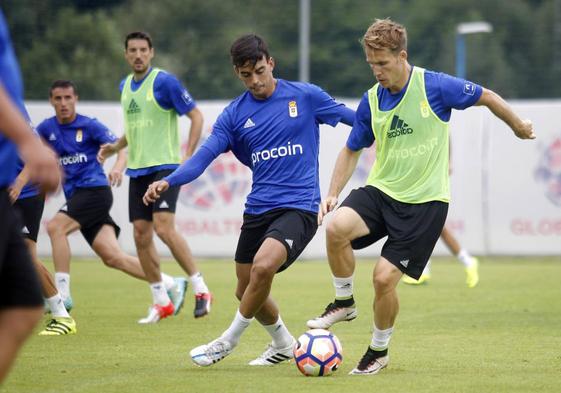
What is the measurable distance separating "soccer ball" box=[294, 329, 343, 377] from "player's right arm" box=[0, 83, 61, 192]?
3307 mm

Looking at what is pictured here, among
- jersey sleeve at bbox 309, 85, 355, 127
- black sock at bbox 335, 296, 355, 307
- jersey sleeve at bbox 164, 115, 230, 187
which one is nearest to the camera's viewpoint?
jersey sleeve at bbox 164, 115, 230, 187

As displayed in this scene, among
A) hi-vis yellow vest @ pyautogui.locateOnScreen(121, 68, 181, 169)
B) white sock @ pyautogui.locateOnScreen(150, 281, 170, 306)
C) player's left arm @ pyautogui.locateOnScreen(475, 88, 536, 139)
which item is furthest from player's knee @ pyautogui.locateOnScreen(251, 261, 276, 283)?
hi-vis yellow vest @ pyautogui.locateOnScreen(121, 68, 181, 169)

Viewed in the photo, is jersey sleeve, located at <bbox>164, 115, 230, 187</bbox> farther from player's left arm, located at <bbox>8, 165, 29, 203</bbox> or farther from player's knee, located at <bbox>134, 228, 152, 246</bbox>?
player's knee, located at <bbox>134, 228, 152, 246</bbox>

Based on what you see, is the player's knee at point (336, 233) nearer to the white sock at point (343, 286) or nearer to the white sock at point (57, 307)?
the white sock at point (343, 286)

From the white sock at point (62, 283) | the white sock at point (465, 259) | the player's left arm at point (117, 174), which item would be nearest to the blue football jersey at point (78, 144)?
the player's left arm at point (117, 174)

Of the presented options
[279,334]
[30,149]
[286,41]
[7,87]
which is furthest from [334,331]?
[286,41]

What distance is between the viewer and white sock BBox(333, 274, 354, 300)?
794cm

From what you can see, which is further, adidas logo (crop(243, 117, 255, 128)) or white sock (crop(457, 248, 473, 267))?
white sock (crop(457, 248, 473, 267))

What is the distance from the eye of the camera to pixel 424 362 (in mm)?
8234

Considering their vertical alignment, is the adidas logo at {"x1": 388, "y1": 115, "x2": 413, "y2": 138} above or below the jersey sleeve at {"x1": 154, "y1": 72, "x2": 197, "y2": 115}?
above

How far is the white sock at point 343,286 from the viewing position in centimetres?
794

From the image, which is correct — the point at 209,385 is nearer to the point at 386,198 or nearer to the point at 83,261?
the point at 386,198

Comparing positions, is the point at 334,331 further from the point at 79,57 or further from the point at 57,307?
the point at 79,57

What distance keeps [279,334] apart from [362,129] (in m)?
1.57
